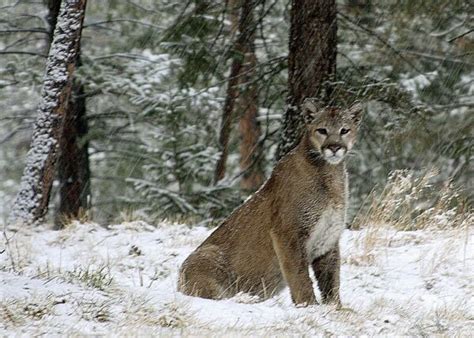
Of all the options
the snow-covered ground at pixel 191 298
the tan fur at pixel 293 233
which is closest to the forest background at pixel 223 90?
the snow-covered ground at pixel 191 298

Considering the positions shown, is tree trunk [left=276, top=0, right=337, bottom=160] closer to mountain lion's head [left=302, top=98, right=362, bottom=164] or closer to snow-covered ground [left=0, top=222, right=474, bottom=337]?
snow-covered ground [left=0, top=222, right=474, bottom=337]

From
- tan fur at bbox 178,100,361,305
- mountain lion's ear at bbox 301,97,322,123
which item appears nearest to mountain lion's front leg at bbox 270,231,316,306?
tan fur at bbox 178,100,361,305

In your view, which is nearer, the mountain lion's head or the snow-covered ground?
the snow-covered ground

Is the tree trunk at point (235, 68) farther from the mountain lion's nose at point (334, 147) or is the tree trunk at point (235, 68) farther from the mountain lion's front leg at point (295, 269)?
the mountain lion's front leg at point (295, 269)

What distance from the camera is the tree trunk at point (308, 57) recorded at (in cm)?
1159

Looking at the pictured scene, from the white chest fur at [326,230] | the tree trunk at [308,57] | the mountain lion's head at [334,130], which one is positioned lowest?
the white chest fur at [326,230]

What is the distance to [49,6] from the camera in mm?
18125

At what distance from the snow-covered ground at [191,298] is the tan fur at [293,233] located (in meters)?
0.26

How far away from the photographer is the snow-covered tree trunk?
12.4 m

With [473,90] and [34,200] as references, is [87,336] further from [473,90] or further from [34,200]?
[473,90]

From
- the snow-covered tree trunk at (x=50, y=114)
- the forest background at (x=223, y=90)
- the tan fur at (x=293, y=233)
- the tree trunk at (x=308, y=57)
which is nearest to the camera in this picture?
the tan fur at (x=293, y=233)

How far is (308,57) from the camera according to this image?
11.6 m

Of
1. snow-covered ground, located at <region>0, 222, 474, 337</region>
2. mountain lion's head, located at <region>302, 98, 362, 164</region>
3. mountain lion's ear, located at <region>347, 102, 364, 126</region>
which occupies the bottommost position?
snow-covered ground, located at <region>0, 222, 474, 337</region>

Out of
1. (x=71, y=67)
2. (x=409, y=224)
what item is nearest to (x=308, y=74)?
(x=409, y=224)
